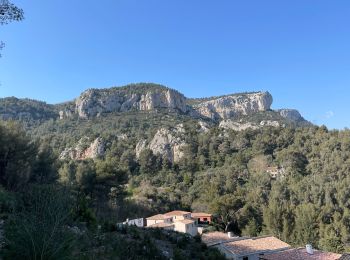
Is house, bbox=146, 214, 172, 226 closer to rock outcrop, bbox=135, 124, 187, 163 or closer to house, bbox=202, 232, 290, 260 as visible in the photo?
house, bbox=202, 232, 290, 260

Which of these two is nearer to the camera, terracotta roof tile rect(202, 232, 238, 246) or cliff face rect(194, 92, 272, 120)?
terracotta roof tile rect(202, 232, 238, 246)

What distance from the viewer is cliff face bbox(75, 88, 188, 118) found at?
9256 centimetres

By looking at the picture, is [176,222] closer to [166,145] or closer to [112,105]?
[166,145]

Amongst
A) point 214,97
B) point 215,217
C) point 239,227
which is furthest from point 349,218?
point 214,97

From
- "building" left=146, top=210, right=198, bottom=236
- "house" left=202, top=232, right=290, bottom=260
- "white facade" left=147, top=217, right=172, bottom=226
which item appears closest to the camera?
"house" left=202, top=232, right=290, bottom=260

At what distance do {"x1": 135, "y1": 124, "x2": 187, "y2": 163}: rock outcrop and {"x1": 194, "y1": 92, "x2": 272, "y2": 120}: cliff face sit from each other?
49.5 m

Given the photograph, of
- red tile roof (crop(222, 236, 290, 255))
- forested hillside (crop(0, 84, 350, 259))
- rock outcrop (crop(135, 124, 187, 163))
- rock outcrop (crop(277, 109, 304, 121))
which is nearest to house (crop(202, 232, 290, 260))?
red tile roof (crop(222, 236, 290, 255))

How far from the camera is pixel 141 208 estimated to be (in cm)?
4128

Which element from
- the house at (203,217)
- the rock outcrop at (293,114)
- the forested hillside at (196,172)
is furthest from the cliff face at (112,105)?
the house at (203,217)

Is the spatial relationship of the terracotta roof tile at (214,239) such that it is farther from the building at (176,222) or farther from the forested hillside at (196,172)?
the forested hillside at (196,172)

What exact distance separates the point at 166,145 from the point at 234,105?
233 feet

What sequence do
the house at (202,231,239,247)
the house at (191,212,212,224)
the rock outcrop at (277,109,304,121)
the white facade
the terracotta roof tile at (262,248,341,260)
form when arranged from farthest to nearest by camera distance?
the rock outcrop at (277,109,304,121) < the house at (191,212,212,224) < the white facade < the house at (202,231,239,247) < the terracotta roof tile at (262,248,341,260)

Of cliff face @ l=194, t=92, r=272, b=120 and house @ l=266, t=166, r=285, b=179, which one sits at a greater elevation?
cliff face @ l=194, t=92, r=272, b=120

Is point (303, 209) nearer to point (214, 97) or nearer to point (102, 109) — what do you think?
point (102, 109)
